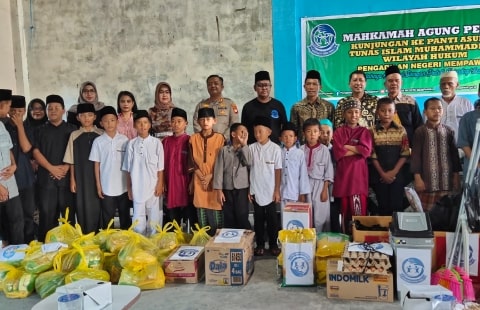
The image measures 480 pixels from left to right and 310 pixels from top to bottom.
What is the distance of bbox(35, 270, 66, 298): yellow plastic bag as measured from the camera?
3.09 metres

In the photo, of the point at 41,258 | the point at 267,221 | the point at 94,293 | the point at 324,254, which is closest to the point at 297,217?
the point at 324,254

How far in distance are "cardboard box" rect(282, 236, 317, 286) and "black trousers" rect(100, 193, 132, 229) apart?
5.80ft

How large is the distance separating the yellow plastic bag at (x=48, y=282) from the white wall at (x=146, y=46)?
3.90m

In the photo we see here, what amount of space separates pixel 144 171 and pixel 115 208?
517 millimetres

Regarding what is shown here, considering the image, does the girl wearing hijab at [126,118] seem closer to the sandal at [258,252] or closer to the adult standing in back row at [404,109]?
the sandal at [258,252]

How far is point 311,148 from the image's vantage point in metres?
3.92

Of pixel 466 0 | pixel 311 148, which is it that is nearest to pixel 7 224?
pixel 311 148

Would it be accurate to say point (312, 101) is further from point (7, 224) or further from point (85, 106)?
point (7, 224)

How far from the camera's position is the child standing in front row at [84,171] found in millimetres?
4180

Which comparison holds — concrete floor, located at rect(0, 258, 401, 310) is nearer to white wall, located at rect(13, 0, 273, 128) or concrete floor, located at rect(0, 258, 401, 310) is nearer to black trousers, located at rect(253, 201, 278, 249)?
black trousers, located at rect(253, 201, 278, 249)

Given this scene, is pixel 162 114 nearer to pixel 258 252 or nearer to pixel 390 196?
pixel 258 252

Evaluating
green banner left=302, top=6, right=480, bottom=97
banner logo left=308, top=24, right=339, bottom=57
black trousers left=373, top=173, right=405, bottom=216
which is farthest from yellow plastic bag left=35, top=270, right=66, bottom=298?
banner logo left=308, top=24, right=339, bottom=57

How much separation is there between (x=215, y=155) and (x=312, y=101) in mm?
1091

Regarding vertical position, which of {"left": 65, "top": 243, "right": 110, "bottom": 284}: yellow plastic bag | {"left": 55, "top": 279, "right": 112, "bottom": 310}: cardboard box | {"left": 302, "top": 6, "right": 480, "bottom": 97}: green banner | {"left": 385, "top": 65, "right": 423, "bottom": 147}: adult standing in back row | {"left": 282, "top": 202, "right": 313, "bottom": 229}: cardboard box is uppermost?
{"left": 302, "top": 6, "right": 480, "bottom": 97}: green banner
